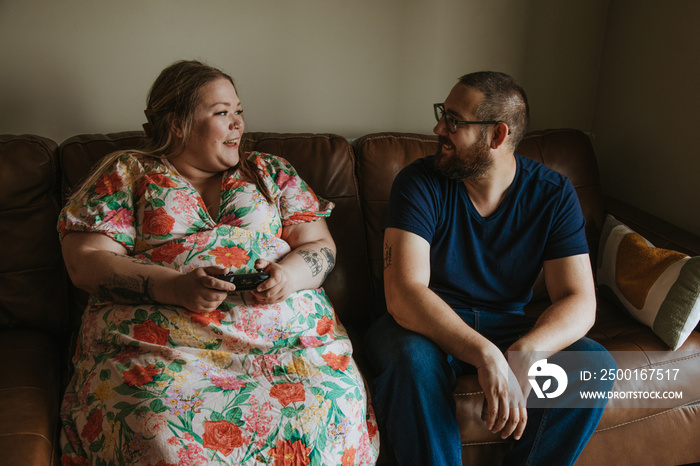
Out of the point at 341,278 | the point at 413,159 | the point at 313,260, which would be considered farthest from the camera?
the point at 413,159

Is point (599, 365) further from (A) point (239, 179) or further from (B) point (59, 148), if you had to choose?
(B) point (59, 148)

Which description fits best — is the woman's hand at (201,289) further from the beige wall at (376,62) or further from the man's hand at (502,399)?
the beige wall at (376,62)

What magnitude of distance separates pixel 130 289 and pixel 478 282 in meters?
0.96

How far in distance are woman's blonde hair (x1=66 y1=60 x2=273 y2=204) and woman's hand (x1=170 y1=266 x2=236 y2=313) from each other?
1.28ft

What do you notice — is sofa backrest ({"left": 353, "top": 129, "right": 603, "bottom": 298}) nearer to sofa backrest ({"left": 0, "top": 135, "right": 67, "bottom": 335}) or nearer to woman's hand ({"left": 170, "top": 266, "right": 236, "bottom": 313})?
woman's hand ({"left": 170, "top": 266, "right": 236, "bottom": 313})

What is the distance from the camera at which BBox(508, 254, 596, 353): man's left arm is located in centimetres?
141

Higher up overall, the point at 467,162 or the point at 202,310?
the point at 467,162

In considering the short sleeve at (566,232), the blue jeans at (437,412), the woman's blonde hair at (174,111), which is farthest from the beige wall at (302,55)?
the blue jeans at (437,412)

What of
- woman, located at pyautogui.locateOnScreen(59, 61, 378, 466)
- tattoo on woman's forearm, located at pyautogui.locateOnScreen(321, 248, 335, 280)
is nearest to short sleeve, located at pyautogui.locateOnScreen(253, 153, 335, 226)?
woman, located at pyautogui.locateOnScreen(59, 61, 378, 466)

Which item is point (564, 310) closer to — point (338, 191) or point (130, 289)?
point (338, 191)

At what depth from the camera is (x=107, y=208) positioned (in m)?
1.45

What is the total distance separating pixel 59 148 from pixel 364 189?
1.03 m

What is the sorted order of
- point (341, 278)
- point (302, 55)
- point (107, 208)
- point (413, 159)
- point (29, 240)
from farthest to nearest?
point (302, 55)
point (413, 159)
point (341, 278)
point (29, 240)
point (107, 208)

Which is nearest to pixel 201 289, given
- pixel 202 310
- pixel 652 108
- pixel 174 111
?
pixel 202 310
